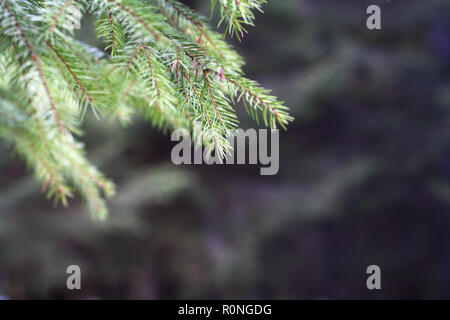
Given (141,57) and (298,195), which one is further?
(298,195)

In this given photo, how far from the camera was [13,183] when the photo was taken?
542 cm

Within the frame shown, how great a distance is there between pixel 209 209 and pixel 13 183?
10.9 ft

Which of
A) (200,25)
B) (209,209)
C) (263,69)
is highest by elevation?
(263,69)

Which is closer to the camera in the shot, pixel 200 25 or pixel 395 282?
pixel 200 25

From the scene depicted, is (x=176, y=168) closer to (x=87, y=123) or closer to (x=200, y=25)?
(x=87, y=123)

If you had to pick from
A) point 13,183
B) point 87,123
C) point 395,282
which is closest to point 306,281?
point 395,282

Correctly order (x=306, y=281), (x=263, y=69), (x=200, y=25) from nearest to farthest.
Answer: (x=200, y=25), (x=263, y=69), (x=306, y=281)

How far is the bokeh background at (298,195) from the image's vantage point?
5.00 meters

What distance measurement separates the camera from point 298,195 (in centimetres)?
555

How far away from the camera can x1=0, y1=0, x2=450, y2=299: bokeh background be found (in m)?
5.00

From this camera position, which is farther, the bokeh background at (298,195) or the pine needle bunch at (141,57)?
the bokeh background at (298,195)

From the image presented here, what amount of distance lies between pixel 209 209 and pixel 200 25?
17.3ft
